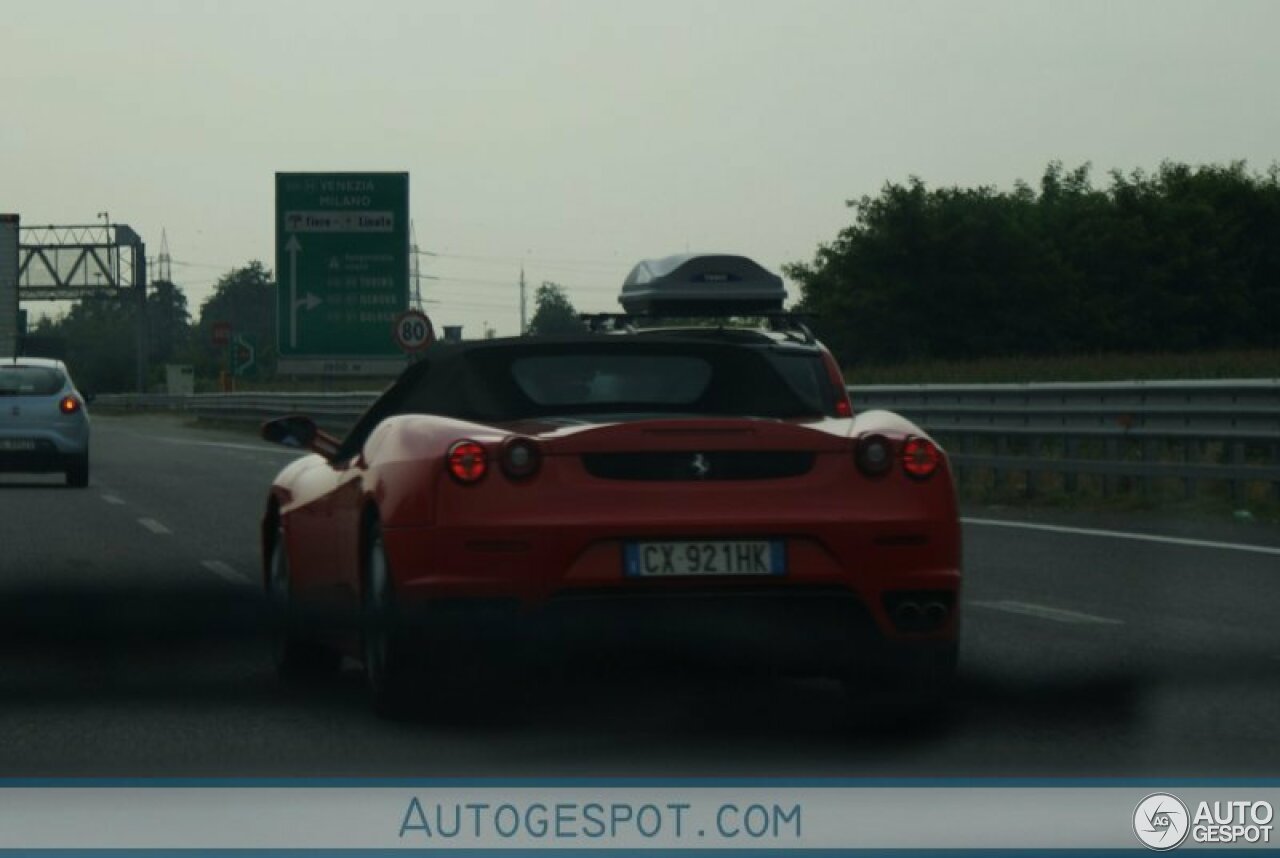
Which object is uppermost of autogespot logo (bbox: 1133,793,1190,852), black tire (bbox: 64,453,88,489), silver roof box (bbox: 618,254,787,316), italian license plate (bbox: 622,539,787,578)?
silver roof box (bbox: 618,254,787,316)

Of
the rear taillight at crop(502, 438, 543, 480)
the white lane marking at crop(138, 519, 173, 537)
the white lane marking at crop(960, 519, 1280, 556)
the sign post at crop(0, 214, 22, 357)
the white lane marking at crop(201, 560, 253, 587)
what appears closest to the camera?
the rear taillight at crop(502, 438, 543, 480)

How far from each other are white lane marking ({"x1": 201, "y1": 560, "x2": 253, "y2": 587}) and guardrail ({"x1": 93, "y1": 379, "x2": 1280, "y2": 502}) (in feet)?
25.6

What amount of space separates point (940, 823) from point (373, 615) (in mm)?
4156

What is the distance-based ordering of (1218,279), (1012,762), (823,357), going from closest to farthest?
(1012,762) < (823,357) < (1218,279)

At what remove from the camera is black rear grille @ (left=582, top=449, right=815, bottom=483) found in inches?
287

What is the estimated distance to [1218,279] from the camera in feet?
389

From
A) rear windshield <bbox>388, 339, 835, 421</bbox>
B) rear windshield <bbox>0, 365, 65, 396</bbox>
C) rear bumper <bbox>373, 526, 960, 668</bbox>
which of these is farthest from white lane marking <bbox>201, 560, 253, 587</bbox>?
rear windshield <bbox>0, 365, 65, 396</bbox>

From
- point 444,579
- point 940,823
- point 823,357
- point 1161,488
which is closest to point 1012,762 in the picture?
Answer: point 444,579

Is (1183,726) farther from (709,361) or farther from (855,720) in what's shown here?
(709,361)

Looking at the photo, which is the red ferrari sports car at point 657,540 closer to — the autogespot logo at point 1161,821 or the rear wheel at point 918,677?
the rear wheel at point 918,677

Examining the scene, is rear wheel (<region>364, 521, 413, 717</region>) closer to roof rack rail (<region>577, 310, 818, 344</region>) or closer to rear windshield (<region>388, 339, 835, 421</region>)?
rear windshield (<region>388, 339, 835, 421</region>)

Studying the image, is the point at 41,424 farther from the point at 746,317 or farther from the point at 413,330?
the point at 746,317

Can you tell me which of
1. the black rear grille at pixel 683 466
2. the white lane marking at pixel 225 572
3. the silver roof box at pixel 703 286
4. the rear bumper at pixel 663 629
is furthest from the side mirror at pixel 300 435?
the silver roof box at pixel 703 286

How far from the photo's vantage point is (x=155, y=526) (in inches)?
770
